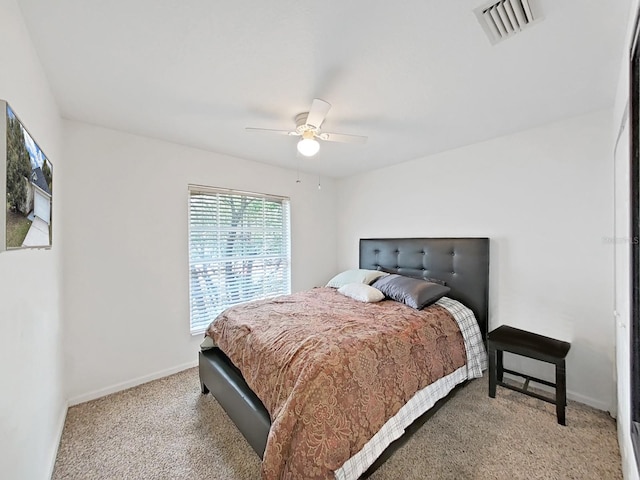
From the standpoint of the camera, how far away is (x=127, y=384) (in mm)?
2430

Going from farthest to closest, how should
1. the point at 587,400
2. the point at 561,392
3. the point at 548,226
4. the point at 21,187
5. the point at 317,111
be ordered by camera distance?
the point at 548,226 < the point at 587,400 < the point at 561,392 < the point at 317,111 < the point at 21,187

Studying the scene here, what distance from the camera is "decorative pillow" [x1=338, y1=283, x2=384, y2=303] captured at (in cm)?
262

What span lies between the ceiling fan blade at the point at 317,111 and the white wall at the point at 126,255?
5.35 feet

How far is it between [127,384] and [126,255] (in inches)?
46.9

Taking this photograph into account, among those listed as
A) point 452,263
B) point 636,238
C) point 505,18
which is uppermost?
point 505,18

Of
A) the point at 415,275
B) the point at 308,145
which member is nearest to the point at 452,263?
the point at 415,275

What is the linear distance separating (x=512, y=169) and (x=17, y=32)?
3.42m

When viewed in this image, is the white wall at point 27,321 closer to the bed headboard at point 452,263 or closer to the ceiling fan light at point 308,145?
the ceiling fan light at point 308,145

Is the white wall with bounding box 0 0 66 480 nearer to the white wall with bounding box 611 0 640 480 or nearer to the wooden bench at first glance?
the white wall with bounding box 611 0 640 480

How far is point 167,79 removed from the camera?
1.65 m

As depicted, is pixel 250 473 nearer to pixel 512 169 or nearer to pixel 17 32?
pixel 17 32

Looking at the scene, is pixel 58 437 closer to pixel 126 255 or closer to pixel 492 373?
pixel 126 255

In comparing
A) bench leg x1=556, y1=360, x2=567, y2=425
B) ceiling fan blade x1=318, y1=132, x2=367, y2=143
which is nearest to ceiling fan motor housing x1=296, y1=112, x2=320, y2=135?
ceiling fan blade x1=318, y1=132, x2=367, y2=143

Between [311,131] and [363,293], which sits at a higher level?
[311,131]
